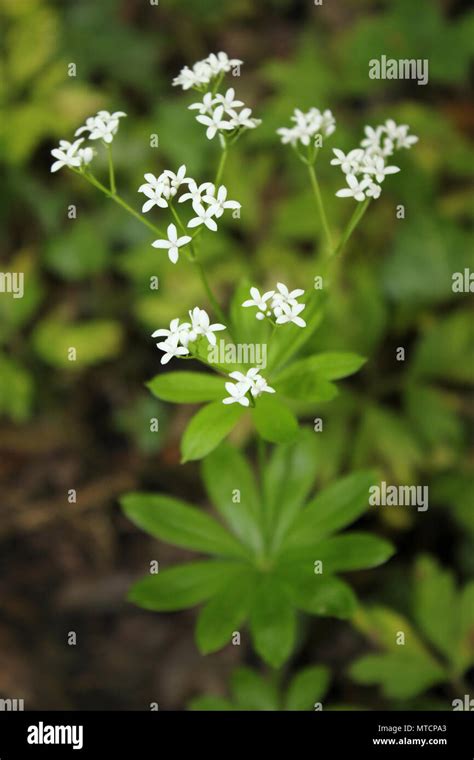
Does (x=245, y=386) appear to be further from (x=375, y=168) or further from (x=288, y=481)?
(x=288, y=481)

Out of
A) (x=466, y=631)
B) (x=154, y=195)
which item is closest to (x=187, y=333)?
(x=154, y=195)

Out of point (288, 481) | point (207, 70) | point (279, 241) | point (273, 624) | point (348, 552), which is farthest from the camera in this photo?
point (279, 241)

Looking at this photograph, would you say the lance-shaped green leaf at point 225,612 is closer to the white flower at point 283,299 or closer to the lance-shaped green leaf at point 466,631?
the lance-shaped green leaf at point 466,631

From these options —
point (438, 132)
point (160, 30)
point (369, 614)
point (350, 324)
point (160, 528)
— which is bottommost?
point (369, 614)

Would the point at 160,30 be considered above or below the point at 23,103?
above

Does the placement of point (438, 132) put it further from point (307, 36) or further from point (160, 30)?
point (160, 30)

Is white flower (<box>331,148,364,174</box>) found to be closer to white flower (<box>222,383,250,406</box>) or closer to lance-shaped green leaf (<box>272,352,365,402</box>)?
lance-shaped green leaf (<box>272,352,365,402</box>)
